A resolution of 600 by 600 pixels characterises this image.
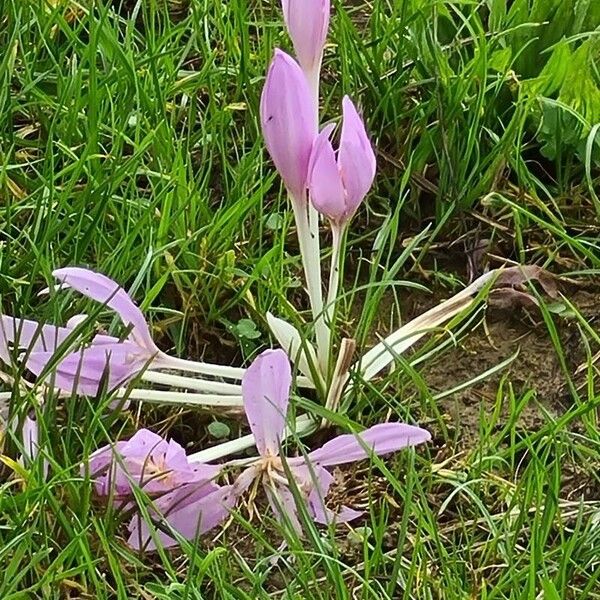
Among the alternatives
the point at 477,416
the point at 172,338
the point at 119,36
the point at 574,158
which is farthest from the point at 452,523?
the point at 119,36

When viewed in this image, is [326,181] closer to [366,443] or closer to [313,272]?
[313,272]

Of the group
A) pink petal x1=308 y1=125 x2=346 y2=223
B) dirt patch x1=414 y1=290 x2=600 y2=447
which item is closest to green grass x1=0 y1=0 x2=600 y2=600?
dirt patch x1=414 y1=290 x2=600 y2=447

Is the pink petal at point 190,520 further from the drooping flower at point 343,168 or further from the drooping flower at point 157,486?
the drooping flower at point 343,168

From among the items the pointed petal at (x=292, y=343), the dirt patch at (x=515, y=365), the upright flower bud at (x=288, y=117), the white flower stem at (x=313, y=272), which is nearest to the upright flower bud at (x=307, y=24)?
the upright flower bud at (x=288, y=117)

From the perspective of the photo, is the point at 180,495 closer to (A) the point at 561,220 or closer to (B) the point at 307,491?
(B) the point at 307,491

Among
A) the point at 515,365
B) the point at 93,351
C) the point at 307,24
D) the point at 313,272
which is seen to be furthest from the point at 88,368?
the point at 515,365

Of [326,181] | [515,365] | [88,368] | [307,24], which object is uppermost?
[307,24]
